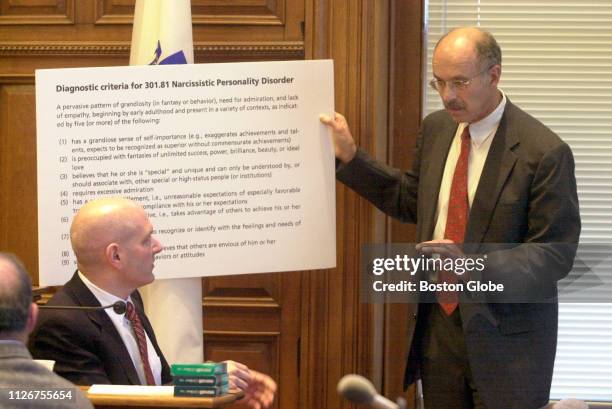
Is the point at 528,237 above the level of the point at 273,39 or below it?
below

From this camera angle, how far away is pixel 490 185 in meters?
3.81

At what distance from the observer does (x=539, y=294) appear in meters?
3.80

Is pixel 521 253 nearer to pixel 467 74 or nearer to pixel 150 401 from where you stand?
pixel 467 74

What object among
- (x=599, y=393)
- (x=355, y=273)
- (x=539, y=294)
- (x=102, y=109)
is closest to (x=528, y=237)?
(x=539, y=294)

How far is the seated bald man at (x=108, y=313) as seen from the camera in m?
3.20

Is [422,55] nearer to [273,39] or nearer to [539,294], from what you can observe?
[273,39]

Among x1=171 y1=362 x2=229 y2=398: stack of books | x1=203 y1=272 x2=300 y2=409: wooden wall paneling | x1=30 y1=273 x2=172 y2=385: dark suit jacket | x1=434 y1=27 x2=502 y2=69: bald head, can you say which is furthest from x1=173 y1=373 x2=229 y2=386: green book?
x1=203 y1=272 x2=300 y2=409: wooden wall paneling

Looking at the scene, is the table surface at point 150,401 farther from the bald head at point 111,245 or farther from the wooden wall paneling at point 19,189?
the wooden wall paneling at point 19,189

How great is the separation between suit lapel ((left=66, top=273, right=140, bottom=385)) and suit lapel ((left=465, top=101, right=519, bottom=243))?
1.33 metres

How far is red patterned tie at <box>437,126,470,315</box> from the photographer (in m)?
3.85

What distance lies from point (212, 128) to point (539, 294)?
1.42m

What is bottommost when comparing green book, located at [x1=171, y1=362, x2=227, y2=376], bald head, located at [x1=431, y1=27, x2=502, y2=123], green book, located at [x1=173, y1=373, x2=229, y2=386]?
green book, located at [x1=173, y1=373, x2=229, y2=386]

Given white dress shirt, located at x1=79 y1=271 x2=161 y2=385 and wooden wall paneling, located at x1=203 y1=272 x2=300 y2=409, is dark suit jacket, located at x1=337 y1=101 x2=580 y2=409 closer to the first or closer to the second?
wooden wall paneling, located at x1=203 y1=272 x2=300 y2=409

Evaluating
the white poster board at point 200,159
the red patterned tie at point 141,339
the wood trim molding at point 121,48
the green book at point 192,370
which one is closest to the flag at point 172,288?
the white poster board at point 200,159
